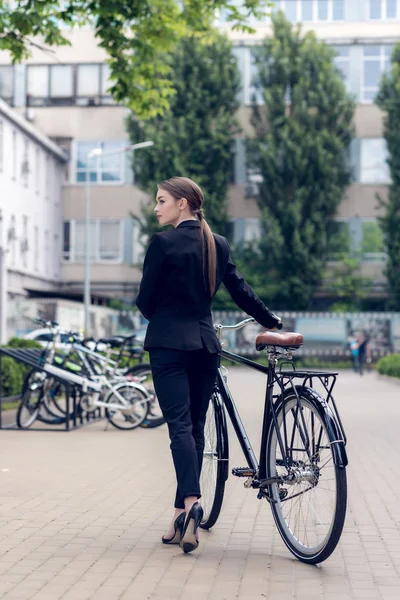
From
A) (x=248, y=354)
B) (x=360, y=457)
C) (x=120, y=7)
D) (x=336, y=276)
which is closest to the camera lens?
(x=360, y=457)

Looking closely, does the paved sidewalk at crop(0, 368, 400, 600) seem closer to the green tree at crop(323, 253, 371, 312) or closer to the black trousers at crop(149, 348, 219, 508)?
the black trousers at crop(149, 348, 219, 508)

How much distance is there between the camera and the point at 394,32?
53.2 m

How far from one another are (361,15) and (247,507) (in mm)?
48366

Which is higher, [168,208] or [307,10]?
[307,10]

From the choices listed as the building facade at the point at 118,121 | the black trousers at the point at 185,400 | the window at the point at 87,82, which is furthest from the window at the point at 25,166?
the black trousers at the point at 185,400

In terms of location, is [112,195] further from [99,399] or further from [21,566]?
[21,566]

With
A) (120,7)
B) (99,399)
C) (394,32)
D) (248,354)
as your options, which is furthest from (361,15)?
(99,399)

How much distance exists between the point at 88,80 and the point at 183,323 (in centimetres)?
4881

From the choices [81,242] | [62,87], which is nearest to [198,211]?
[81,242]

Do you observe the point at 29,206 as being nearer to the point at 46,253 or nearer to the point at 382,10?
the point at 46,253

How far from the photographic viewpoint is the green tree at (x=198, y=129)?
48.2m

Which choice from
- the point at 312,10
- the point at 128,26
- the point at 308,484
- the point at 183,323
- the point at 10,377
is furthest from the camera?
the point at 312,10

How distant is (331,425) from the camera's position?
18.2 feet

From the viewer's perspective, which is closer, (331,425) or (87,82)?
(331,425)
